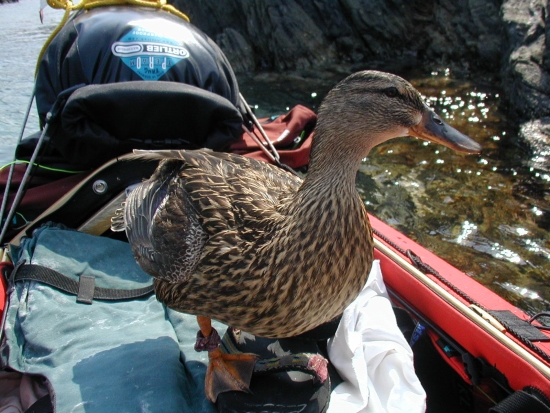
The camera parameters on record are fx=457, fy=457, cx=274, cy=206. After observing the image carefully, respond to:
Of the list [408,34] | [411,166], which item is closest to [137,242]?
[411,166]

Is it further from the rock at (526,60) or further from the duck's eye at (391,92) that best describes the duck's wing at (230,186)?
the rock at (526,60)

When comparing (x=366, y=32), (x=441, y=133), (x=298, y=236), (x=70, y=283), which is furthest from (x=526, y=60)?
(x=70, y=283)

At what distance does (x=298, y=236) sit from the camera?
1.60m

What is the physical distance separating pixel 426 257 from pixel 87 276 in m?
1.79

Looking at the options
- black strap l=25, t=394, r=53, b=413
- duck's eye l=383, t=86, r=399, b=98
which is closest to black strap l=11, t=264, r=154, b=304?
black strap l=25, t=394, r=53, b=413

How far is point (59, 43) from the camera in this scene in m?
2.71

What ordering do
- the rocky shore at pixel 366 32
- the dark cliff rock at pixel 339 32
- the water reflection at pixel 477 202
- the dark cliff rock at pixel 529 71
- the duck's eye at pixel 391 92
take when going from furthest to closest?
the dark cliff rock at pixel 339 32 → the rocky shore at pixel 366 32 → the dark cliff rock at pixel 529 71 → the water reflection at pixel 477 202 → the duck's eye at pixel 391 92

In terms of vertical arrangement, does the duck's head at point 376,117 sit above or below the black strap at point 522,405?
above

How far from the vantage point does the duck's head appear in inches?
61.5

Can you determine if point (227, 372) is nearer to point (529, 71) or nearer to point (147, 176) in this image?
point (147, 176)

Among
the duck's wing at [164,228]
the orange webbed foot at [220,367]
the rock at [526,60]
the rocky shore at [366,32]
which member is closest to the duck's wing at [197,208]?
the duck's wing at [164,228]

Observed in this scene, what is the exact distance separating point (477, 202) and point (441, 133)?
3200 mm

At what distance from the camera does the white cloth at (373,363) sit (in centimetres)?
185

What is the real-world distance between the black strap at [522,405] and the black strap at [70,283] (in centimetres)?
170
